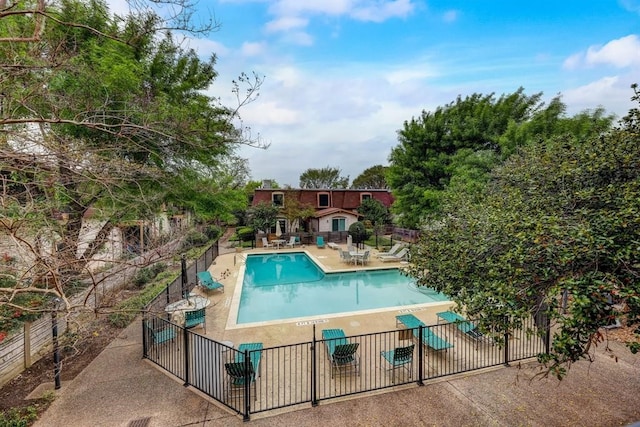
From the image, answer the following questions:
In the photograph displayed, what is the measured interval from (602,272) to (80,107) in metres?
8.57

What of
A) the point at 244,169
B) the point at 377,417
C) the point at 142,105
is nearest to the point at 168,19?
the point at 142,105

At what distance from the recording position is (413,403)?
16.5 feet

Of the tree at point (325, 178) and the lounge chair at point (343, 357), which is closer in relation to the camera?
the lounge chair at point (343, 357)

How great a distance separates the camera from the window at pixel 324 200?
27938 millimetres

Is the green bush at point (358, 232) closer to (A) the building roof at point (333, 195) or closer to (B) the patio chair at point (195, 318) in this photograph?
(A) the building roof at point (333, 195)

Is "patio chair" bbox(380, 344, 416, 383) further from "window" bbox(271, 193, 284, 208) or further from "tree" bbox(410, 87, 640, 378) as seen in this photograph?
"window" bbox(271, 193, 284, 208)

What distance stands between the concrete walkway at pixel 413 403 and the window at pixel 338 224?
63.8ft

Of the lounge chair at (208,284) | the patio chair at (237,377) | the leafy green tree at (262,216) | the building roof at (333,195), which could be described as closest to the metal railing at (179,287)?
the lounge chair at (208,284)

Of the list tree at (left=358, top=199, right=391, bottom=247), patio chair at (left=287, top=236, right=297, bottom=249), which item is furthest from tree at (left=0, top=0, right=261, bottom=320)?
tree at (left=358, top=199, right=391, bottom=247)

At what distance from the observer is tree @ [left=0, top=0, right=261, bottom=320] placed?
378 cm

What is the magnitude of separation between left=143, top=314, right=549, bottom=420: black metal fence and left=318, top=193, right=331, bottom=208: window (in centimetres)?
2118

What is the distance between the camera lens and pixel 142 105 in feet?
23.2

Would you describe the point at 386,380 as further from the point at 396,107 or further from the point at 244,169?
the point at 396,107

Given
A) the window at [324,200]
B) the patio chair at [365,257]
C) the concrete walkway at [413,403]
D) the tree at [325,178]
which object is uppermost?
the tree at [325,178]
